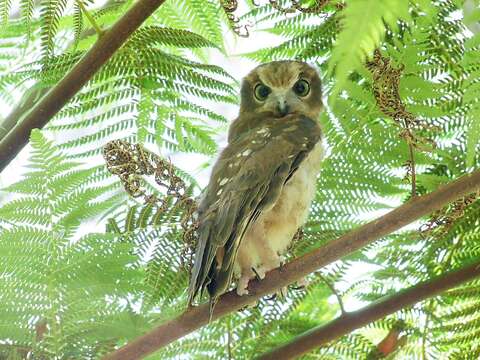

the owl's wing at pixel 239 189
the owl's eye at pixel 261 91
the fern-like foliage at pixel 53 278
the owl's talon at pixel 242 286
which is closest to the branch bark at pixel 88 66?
the fern-like foliage at pixel 53 278

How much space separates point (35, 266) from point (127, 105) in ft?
1.70

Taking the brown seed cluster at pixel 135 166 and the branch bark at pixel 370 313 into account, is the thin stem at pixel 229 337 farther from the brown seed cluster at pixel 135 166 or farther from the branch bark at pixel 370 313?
the brown seed cluster at pixel 135 166

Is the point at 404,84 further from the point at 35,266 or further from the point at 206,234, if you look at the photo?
the point at 35,266

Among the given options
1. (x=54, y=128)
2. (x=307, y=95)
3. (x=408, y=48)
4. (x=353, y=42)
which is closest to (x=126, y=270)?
(x=54, y=128)

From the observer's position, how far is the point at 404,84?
1412 millimetres

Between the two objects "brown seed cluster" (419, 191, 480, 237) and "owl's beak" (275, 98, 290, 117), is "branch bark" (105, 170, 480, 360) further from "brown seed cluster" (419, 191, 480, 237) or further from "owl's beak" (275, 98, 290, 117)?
"owl's beak" (275, 98, 290, 117)

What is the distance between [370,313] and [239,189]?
35 centimetres

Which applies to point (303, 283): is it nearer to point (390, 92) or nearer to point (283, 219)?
point (283, 219)

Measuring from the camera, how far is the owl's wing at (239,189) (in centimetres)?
127

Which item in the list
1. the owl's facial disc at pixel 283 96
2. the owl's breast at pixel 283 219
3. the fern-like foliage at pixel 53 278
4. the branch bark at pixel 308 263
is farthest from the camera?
the owl's facial disc at pixel 283 96

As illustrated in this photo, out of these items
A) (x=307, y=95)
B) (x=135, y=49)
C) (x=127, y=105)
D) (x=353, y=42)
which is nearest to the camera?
(x=353, y=42)

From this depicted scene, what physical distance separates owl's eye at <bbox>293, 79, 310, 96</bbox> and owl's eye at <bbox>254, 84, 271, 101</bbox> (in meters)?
0.08

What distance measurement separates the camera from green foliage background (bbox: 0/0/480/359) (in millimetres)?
1339

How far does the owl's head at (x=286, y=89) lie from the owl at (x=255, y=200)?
5 cm
